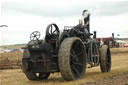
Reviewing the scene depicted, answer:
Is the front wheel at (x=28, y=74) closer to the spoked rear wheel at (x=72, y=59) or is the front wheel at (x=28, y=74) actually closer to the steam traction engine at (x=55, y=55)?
the steam traction engine at (x=55, y=55)

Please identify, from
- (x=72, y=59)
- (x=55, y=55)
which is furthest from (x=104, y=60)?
(x=55, y=55)

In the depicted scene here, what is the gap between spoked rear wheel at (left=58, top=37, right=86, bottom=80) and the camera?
371 inches

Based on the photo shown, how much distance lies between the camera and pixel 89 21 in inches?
567

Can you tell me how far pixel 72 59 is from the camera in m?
10.3

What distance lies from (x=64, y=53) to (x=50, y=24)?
1726mm

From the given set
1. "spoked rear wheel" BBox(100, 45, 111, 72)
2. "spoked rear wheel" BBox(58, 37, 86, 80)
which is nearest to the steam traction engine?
"spoked rear wheel" BBox(58, 37, 86, 80)

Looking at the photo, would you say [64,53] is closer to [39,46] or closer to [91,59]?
[39,46]

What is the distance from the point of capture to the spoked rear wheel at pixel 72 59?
9.41 meters

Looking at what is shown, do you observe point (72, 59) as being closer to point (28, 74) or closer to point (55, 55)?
point (55, 55)

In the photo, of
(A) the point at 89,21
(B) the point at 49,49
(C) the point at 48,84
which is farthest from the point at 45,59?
(A) the point at 89,21

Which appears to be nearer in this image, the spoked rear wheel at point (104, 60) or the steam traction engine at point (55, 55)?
the steam traction engine at point (55, 55)

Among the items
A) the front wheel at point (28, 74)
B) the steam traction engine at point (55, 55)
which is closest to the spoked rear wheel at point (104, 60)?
the steam traction engine at point (55, 55)

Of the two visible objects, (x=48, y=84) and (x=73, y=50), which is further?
(x=73, y=50)

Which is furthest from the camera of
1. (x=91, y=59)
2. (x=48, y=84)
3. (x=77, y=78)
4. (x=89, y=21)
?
(x=89, y=21)
